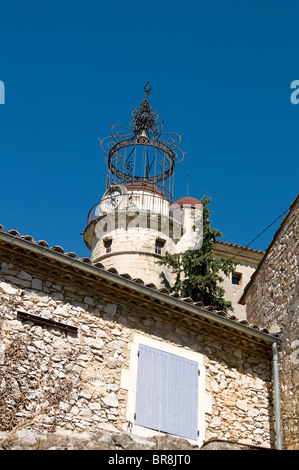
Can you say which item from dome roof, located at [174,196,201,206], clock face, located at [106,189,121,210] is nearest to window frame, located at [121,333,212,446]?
clock face, located at [106,189,121,210]

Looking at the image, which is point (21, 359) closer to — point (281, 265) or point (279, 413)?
point (279, 413)

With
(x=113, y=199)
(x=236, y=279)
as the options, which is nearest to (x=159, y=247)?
(x=113, y=199)

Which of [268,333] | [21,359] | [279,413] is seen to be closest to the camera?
[21,359]

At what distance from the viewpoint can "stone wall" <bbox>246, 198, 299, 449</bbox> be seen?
34.5ft

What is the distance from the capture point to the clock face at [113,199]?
2623 centimetres

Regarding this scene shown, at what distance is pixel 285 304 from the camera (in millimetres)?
11500

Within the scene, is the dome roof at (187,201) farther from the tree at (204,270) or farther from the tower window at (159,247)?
the tree at (204,270)

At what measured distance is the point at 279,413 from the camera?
10.7m

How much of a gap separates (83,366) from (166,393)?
1.55 metres

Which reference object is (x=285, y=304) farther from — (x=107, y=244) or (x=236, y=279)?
(x=236, y=279)

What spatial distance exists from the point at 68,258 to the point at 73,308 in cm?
88

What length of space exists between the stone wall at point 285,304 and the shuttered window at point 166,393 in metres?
1.75

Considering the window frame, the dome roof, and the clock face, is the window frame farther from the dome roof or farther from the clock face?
the dome roof
